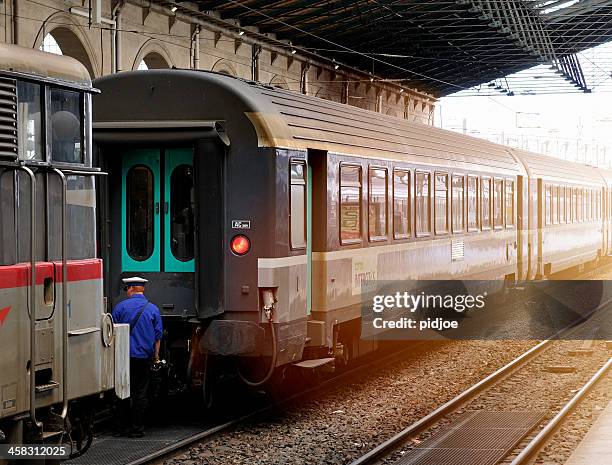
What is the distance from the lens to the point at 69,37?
2589 centimetres

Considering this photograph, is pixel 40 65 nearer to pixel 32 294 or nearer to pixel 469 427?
pixel 32 294

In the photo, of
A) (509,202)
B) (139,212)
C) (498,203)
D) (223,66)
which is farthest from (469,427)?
(223,66)

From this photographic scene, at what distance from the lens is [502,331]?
2133 centimetres

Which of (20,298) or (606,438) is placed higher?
(20,298)

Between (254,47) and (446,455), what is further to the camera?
(254,47)

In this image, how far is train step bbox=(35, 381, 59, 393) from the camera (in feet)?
23.5

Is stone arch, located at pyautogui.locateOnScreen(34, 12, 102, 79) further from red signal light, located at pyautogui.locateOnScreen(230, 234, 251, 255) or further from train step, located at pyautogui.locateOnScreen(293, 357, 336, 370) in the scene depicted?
red signal light, located at pyautogui.locateOnScreen(230, 234, 251, 255)

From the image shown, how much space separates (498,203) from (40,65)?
1481 centimetres

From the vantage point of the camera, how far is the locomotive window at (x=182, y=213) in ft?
38.3

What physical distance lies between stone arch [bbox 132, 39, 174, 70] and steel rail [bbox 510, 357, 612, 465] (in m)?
16.1

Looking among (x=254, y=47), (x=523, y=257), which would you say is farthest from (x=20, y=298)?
(x=254, y=47)

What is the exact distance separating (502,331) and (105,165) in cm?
1130

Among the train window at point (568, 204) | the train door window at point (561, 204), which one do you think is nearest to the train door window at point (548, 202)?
the train door window at point (561, 204)

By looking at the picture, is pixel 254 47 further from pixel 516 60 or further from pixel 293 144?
pixel 293 144
